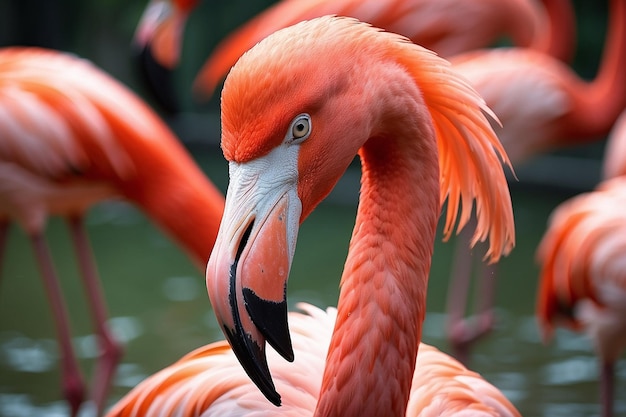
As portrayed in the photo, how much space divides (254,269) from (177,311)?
11.9 ft

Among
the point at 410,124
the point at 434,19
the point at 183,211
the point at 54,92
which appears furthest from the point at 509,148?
the point at 410,124

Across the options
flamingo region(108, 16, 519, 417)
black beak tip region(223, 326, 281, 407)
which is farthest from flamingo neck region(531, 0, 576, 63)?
black beak tip region(223, 326, 281, 407)

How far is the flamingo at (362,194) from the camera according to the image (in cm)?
150

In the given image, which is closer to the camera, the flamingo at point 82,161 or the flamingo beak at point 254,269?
the flamingo beak at point 254,269

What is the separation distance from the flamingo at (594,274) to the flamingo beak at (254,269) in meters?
1.99

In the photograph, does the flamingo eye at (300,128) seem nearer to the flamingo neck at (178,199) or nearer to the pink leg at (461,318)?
the flamingo neck at (178,199)

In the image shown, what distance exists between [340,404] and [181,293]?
3.67 metres

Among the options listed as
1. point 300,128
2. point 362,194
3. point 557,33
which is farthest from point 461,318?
point 300,128

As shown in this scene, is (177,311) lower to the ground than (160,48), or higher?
lower

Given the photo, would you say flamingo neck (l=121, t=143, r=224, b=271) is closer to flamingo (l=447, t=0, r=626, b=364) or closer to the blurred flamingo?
the blurred flamingo

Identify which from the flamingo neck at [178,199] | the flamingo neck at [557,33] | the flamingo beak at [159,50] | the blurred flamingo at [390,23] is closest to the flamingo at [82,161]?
the flamingo neck at [178,199]

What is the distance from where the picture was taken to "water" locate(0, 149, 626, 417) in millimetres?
3973

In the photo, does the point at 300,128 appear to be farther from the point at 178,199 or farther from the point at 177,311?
the point at 177,311

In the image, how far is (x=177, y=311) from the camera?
16.4 ft
